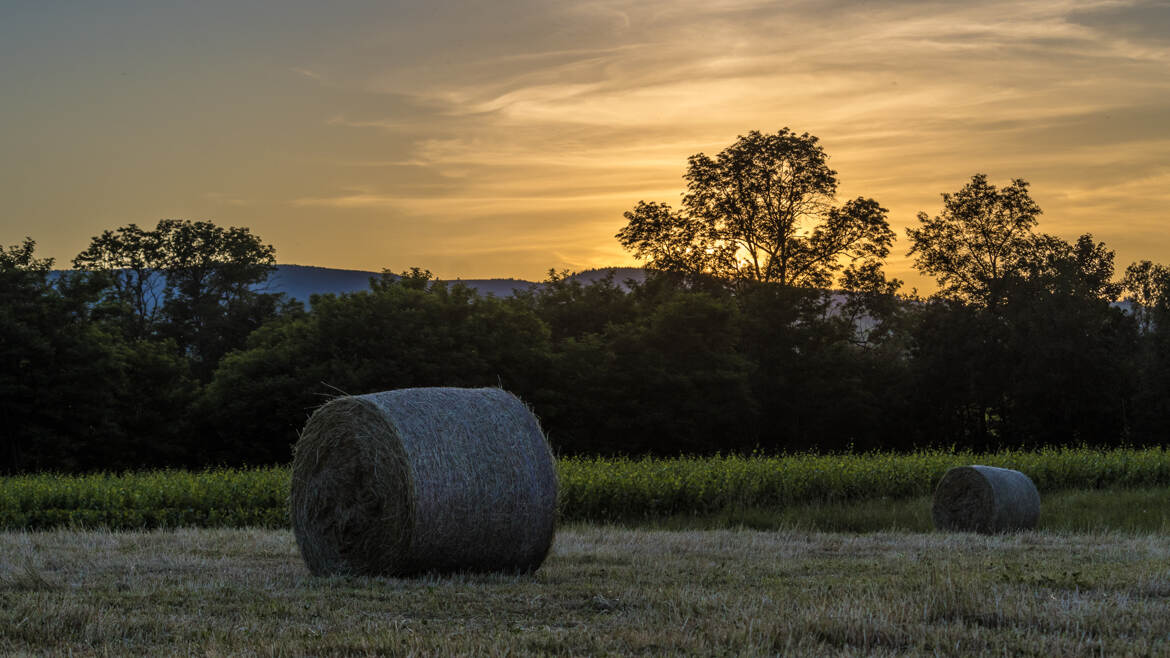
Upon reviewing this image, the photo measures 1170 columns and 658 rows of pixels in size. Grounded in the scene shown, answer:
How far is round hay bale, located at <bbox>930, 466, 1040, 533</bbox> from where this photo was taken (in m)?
20.0

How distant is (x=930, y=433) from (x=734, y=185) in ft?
50.7

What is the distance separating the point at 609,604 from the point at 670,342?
132ft

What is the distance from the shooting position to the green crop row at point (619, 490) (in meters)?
20.6

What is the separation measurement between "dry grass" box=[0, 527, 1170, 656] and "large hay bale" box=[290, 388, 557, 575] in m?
0.35

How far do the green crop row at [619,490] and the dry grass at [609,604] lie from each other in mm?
5886

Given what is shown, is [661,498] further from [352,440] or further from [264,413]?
[264,413]

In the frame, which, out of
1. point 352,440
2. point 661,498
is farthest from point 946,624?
point 661,498

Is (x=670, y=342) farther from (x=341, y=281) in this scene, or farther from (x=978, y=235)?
(x=341, y=281)

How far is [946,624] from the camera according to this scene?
8.62 metres

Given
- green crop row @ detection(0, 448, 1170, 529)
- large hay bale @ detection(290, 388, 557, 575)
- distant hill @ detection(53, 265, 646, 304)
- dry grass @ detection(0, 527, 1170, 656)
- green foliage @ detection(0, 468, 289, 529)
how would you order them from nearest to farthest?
dry grass @ detection(0, 527, 1170, 656), large hay bale @ detection(290, 388, 557, 575), green foliage @ detection(0, 468, 289, 529), green crop row @ detection(0, 448, 1170, 529), distant hill @ detection(53, 265, 646, 304)

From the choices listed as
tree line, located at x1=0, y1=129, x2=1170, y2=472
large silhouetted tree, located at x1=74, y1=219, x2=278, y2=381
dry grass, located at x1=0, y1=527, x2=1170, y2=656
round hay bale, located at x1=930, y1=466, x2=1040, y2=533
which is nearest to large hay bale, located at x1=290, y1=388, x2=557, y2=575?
dry grass, located at x1=0, y1=527, x2=1170, y2=656

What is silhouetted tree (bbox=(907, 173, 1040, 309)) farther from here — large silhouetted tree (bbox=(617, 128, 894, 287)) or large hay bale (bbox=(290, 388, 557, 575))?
large hay bale (bbox=(290, 388, 557, 575))

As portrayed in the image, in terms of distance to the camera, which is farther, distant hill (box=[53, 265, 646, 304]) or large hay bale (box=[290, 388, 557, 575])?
distant hill (box=[53, 265, 646, 304])

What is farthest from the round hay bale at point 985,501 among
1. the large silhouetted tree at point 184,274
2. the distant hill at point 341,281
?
the large silhouetted tree at point 184,274
